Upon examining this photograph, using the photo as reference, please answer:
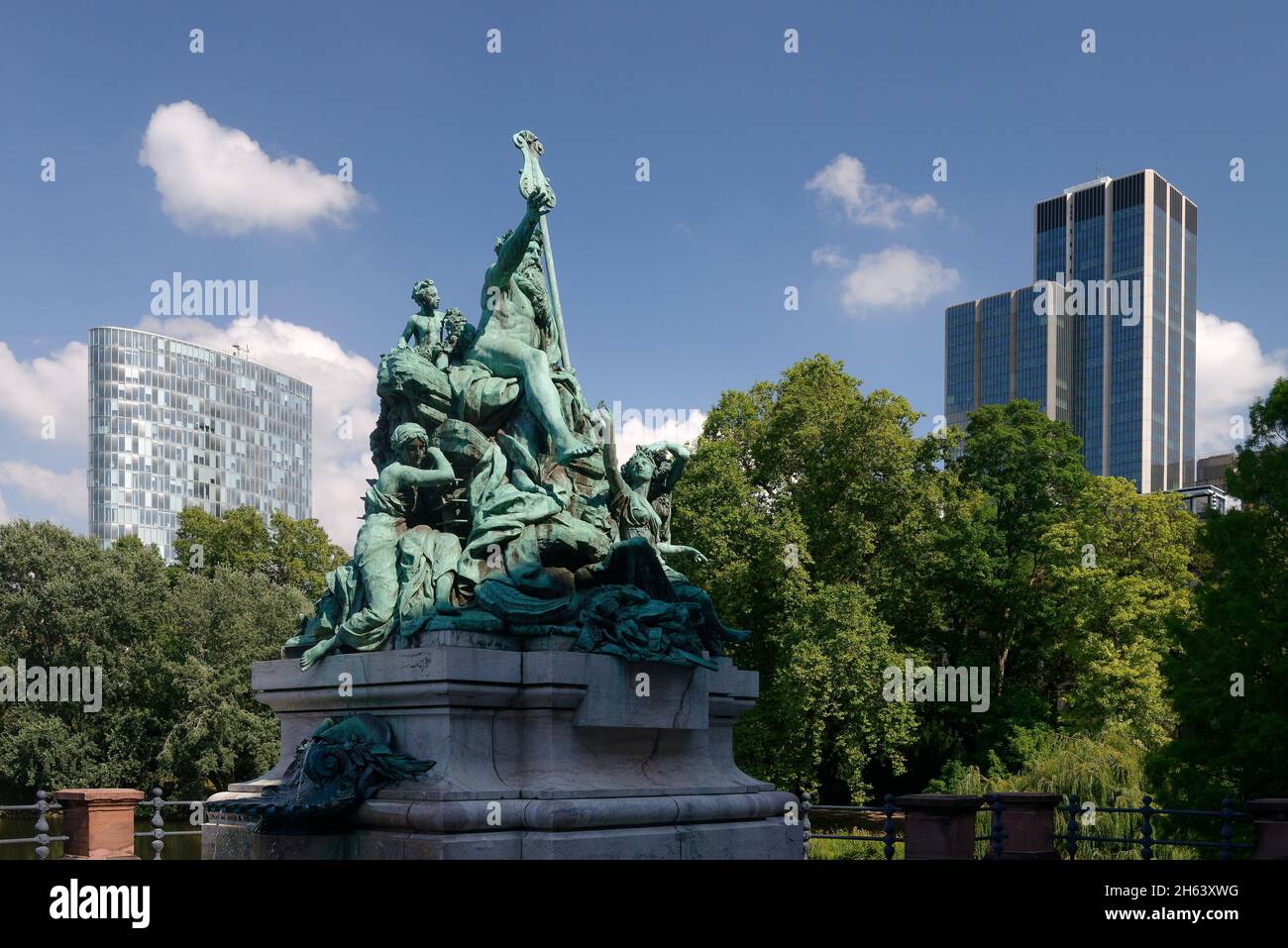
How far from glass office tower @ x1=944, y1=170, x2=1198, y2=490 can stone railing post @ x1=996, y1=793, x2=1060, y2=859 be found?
77439 mm

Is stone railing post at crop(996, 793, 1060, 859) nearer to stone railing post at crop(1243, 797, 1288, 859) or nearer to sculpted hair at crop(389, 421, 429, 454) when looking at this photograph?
stone railing post at crop(1243, 797, 1288, 859)

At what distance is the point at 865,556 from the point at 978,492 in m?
3.50

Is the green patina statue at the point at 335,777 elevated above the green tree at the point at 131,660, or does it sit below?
above

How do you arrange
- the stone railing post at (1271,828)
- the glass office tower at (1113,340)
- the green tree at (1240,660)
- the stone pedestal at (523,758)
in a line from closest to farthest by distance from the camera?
the stone pedestal at (523,758)
the stone railing post at (1271,828)
the green tree at (1240,660)
the glass office tower at (1113,340)

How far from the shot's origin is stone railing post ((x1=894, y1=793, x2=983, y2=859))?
12.0 metres

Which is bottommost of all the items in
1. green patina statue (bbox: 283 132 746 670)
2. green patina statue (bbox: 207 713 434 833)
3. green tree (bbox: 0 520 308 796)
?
green tree (bbox: 0 520 308 796)

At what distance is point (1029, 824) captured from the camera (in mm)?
13086

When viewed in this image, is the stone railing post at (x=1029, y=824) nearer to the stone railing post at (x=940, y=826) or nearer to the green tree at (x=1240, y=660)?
the stone railing post at (x=940, y=826)

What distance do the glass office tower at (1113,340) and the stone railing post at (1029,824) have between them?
7744 centimetres

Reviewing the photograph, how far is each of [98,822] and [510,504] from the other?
15.2 ft

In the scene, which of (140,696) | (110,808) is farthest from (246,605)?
(110,808)

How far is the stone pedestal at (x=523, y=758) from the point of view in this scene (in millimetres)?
9086

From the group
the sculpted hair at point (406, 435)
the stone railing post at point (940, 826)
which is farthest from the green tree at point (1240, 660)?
the sculpted hair at point (406, 435)

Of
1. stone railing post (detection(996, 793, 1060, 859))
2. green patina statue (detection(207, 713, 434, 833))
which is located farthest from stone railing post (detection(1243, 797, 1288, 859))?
green patina statue (detection(207, 713, 434, 833))
